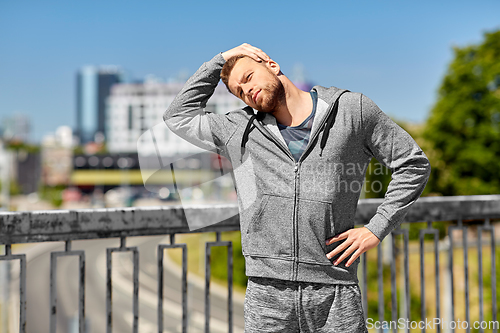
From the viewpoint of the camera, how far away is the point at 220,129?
210 cm

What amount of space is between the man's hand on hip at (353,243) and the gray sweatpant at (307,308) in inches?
5.1

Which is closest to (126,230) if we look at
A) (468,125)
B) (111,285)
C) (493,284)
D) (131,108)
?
(111,285)

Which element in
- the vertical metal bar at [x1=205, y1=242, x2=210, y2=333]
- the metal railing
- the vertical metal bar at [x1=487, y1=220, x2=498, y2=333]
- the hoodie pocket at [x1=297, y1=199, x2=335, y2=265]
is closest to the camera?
the hoodie pocket at [x1=297, y1=199, x2=335, y2=265]

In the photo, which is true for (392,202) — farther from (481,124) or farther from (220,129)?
(481,124)

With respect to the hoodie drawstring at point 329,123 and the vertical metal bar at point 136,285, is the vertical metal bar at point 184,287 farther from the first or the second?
the hoodie drawstring at point 329,123

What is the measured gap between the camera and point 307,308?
195 centimetres

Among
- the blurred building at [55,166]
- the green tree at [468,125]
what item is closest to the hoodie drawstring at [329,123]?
the green tree at [468,125]

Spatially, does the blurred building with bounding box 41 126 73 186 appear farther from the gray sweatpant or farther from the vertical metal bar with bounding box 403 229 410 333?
the gray sweatpant

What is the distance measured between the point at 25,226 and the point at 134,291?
694mm

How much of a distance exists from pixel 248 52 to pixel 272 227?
0.77 meters

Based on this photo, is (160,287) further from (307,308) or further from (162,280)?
(307,308)

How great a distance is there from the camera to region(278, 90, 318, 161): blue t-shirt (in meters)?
A: 2.00

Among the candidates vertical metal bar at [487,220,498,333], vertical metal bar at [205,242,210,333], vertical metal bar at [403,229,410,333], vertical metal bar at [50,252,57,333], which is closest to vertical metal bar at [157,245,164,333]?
vertical metal bar at [205,242,210,333]

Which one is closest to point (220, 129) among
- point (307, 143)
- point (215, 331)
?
point (307, 143)
